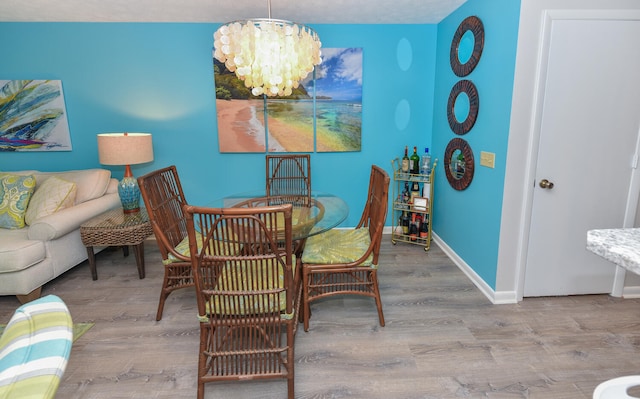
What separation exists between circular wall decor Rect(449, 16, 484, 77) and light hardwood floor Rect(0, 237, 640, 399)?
178 centimetres

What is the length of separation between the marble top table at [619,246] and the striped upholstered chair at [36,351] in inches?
49.4

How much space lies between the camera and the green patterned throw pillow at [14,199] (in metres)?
2.75

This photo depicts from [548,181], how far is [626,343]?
1.06 meters

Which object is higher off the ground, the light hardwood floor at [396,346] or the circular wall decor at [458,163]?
the circular wall decor at [458,163]

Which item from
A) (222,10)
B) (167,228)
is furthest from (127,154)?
(222,10)

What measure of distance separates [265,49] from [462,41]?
1.91m

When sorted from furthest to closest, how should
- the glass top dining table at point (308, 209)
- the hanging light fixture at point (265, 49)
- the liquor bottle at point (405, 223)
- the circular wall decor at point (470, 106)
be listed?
the liquor bottle at point (405, 223)
the circular wall decor at point (470, 106)
the glass top dining table at point (308, 209)
the hanging light fixture at point (265, 49)

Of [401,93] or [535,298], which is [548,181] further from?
[401,93]

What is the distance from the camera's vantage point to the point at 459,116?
297cm

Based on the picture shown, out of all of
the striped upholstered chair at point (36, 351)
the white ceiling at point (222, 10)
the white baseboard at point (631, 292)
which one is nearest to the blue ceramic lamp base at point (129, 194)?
the white ceiling at point (222, 10)

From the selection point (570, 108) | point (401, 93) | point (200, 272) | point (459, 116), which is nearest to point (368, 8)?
point (401, 93)

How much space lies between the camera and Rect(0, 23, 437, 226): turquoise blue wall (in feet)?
10.8

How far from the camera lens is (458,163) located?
119 inches

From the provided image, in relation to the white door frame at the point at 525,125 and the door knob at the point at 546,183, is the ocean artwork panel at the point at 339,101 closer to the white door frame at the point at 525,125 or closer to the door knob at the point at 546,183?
the white door frame at the point at 525,125
